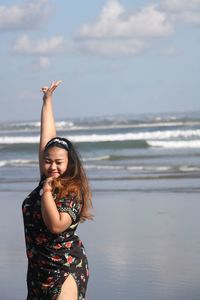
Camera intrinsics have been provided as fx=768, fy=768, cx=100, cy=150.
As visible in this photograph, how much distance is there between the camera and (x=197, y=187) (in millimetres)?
14031

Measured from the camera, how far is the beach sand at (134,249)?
6.37 m

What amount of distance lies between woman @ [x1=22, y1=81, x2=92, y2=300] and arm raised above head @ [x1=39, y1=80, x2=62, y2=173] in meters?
0.31

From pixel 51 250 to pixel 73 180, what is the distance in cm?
37

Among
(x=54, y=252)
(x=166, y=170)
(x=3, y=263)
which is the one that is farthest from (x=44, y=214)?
(x=166, y=170)

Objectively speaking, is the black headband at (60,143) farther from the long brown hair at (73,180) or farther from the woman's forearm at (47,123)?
the woman's forearm at (47,123)

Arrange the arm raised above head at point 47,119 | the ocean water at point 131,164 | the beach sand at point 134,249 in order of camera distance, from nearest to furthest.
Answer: the arm raised above head at point 47,119
the beach sand at point 134,249
the ocean water at point 131,164

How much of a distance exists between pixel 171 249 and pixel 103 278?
142cm

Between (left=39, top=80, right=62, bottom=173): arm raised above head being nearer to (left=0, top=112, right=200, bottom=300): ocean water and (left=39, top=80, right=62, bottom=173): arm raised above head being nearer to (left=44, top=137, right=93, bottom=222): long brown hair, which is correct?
(left=44, top=137, right=93, bottom=222): long brown hair

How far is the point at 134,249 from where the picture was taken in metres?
7.96

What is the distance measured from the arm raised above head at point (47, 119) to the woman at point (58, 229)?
31 centimetres

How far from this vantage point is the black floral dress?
3.79 metres

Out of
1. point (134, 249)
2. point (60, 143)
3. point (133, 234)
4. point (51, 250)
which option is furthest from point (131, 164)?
point (51, 250)

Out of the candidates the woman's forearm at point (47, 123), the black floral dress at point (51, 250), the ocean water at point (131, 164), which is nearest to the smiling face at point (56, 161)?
the black floral dress at point (51, 250)

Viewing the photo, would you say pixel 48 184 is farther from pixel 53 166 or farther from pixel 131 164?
pixel 131 164
